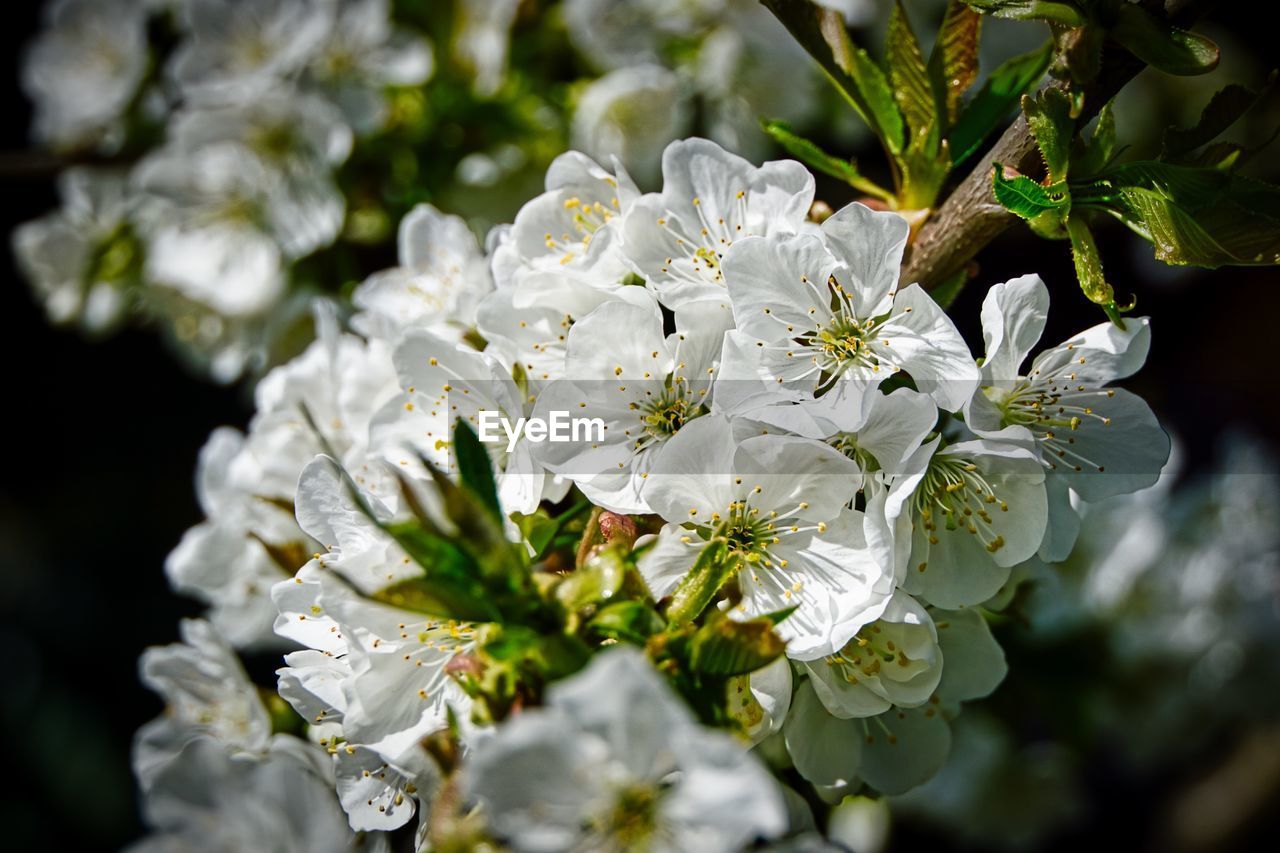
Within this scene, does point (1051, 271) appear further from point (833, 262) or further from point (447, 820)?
point (447, 820)

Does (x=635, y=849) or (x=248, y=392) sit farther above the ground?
(x=635, y=849)

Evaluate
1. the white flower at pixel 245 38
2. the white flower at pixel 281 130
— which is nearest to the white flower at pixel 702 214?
the white flower at pixel 281 130

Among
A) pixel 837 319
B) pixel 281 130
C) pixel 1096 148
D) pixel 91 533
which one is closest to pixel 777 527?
pixel 837 319

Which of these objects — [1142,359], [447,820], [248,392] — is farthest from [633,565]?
[248,392]

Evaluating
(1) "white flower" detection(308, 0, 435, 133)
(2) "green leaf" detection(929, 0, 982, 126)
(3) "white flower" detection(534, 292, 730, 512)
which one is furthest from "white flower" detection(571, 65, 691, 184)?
(3) "white flower" detection(534, 292, 730, 512)

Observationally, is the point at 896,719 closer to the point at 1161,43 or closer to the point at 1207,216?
the point at 1207,216

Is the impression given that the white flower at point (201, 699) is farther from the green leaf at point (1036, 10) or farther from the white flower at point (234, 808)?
the green leaf at point (1036, 10)
